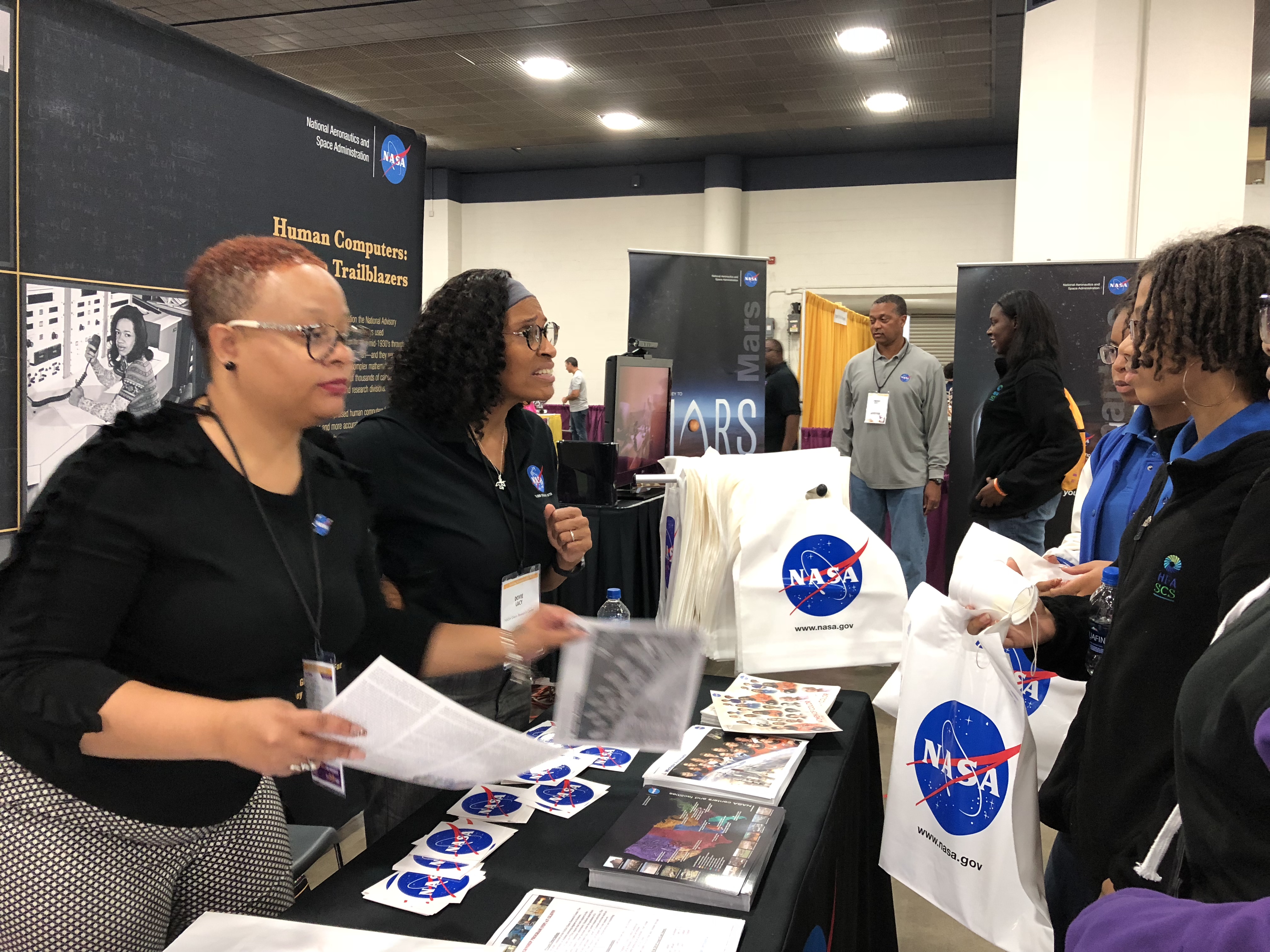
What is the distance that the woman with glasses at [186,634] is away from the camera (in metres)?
0.90

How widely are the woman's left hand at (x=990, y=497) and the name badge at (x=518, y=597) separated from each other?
92.8 inches

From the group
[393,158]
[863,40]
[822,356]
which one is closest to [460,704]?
[393,158]

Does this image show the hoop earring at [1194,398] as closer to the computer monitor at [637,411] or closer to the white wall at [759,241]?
the computer monitor at [637,411]

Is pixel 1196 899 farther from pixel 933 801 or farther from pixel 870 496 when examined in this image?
pixel 870 496

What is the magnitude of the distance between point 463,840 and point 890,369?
400 cm

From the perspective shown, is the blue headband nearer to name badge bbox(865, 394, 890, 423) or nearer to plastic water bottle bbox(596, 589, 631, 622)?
plastic water bottle bbox(596, 589, 631, 622)

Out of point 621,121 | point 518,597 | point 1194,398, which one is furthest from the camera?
point 621,121

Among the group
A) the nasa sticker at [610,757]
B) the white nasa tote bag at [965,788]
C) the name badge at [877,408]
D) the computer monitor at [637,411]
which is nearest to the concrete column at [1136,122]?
the name badge at [877,408]

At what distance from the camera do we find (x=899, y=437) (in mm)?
4551

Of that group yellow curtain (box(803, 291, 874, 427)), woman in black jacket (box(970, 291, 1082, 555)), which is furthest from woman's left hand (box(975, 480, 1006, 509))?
yellow curtain (box(803, 291, 874, 427))

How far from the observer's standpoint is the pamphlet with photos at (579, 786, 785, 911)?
3.35 feet

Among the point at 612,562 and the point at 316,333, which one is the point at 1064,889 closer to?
the point at 316,333

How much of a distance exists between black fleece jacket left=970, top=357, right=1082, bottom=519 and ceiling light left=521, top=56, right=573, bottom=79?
16.6 feet

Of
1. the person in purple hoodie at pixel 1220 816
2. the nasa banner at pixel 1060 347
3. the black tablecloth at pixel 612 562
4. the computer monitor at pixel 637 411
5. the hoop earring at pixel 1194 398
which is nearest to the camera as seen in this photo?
the person in purple hoodie at pixel 1220 816
